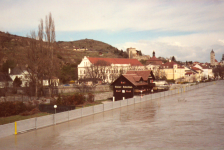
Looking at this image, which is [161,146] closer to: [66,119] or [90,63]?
[66,119]

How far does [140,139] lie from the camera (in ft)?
64.4

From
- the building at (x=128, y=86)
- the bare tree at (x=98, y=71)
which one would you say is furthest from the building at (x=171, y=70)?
the building at (x=128, y=86)

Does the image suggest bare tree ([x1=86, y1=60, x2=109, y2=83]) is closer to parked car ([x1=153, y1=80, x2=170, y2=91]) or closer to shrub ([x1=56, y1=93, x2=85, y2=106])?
parked car ([x1=153, y1=80, x2=170, y2=91])

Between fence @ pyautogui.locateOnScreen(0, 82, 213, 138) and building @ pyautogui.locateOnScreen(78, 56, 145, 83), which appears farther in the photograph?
building @ pyautogui.locateOnScreen(78, 56, 145, 83)

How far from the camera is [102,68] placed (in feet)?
302

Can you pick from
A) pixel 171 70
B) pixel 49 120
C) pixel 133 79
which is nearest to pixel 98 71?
pixel 133 79

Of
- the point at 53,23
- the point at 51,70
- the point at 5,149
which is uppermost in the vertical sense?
the point at 53,23

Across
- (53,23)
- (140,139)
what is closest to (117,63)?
(53,23)

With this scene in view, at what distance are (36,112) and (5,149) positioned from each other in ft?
58.7

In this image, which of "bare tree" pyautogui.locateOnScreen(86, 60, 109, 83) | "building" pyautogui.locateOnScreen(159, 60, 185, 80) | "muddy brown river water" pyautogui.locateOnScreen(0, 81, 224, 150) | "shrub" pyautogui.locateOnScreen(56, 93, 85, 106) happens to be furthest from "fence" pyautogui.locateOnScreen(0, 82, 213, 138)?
"building" pyautogui.locateOnScreen(159, 60, 185, 80)

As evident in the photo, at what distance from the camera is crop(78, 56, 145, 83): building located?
86906 mm

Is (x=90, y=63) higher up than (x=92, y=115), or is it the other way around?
(x=90, y=63)

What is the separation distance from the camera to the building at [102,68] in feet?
285

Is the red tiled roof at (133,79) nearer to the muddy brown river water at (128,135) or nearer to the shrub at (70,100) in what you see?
the shrub at (70,100)
